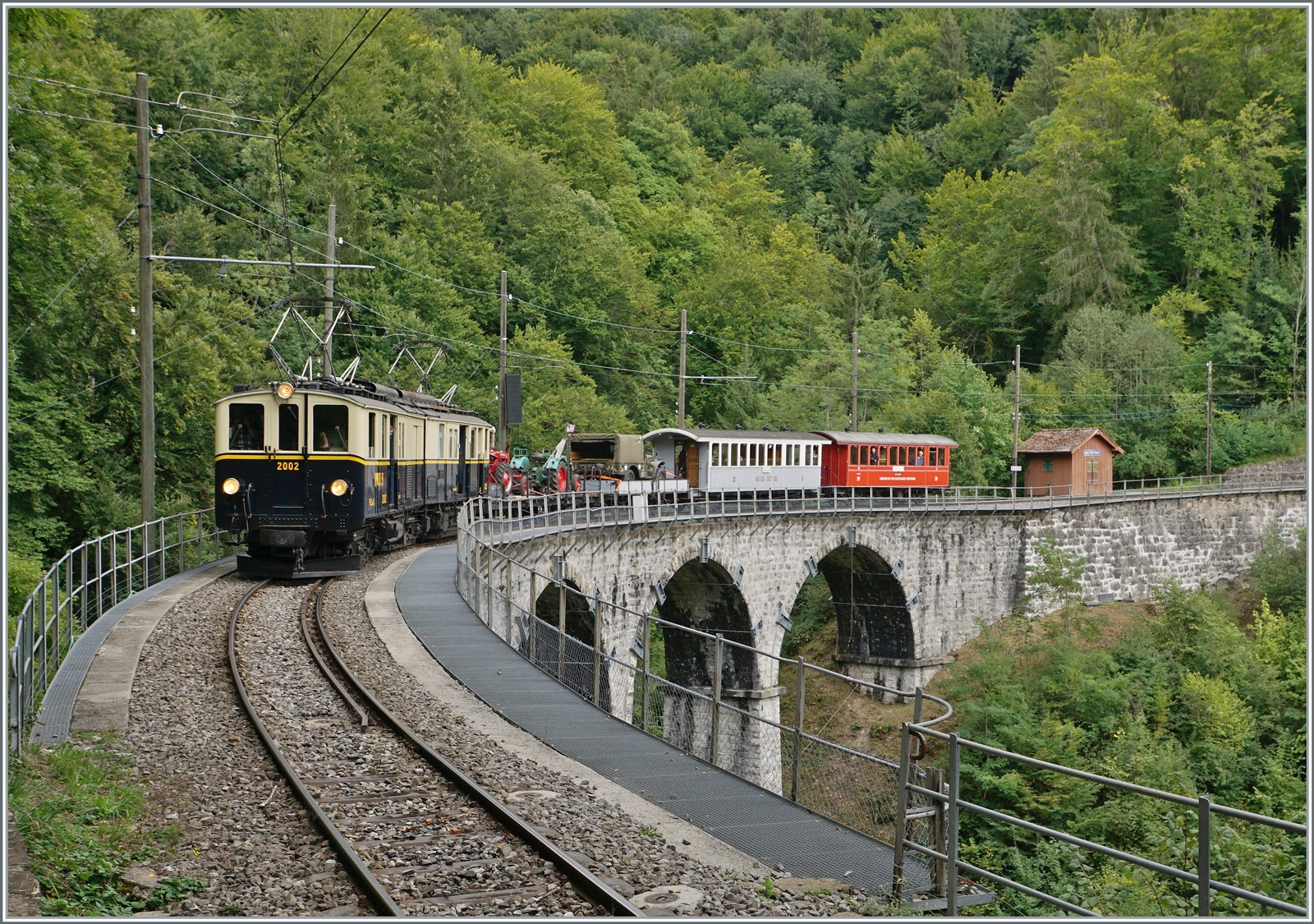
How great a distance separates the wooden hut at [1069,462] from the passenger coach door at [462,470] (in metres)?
32.3

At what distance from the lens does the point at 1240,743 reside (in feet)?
114

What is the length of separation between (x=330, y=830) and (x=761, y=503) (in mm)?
32003

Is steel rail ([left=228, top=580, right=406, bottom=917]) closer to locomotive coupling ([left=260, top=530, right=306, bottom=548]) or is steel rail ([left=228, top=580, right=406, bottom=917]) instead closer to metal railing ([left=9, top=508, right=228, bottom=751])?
metal railing ([left=9, top=508, right=228, bottom=751])

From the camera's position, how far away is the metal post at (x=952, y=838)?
23.6ft

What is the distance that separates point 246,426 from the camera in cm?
2239

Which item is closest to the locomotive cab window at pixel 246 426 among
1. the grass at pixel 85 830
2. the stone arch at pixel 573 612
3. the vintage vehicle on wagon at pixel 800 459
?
the grass at pixel 85 830

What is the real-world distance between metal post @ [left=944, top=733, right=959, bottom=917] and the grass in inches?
180

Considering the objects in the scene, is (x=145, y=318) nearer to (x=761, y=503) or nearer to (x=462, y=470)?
(x=462, y=470)

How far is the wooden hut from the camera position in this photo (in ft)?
191

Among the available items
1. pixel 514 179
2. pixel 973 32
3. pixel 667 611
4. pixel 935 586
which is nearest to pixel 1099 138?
pixel 973 32

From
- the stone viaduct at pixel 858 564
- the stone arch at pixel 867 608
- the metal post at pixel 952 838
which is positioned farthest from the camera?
the stone arch at pixel 867 608

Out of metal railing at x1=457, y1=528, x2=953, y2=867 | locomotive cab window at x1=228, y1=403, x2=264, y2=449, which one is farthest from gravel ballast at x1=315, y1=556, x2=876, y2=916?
locomotive cab window at x1=228, y1=403, x2=264, y2=449

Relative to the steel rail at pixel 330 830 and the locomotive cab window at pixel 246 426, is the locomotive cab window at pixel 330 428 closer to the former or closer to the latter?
the locomotive cab window at pixel 246 426

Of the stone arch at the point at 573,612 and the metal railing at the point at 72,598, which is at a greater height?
the metal railing at the point at 72,598
